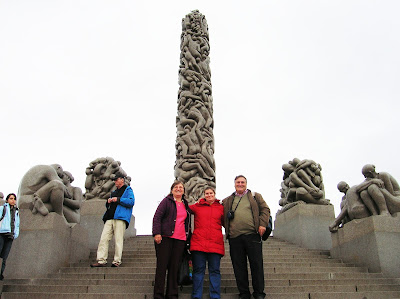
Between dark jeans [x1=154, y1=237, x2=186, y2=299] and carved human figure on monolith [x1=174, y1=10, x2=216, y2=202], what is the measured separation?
6401 mm

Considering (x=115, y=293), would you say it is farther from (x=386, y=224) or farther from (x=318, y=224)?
(x=318, y=224)

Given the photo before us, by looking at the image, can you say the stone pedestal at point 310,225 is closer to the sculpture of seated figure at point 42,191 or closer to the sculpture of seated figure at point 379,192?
the sculpture of seated figure at point 379,192

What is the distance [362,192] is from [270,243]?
2522 mm

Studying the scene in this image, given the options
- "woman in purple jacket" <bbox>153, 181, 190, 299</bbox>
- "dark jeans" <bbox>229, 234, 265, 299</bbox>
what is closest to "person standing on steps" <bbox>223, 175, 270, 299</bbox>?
"dark jeans" <bbox>229, 234, 265, 299</bbox>

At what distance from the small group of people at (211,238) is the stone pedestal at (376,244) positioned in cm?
280

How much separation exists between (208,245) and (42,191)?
11.9 ft

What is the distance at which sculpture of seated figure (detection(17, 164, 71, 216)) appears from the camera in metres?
6.51

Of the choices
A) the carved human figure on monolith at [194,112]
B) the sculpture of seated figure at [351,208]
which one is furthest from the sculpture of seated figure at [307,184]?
the carved human figure on monolith at [194,112]

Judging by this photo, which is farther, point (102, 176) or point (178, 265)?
point (102, 176)

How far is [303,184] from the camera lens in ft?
32.6

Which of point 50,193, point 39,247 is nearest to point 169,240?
point 39,247

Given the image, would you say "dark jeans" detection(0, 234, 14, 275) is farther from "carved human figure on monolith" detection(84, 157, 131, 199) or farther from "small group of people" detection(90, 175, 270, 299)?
"carved human figure on monolith" detection(84, 157, 131, 199)

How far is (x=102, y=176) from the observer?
10500 mm

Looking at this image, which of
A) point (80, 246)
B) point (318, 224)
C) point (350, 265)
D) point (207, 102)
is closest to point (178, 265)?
point (80, 246)
